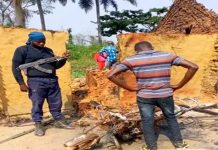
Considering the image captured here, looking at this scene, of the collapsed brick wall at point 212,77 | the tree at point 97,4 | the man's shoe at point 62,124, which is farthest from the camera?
the tree at point 97,4

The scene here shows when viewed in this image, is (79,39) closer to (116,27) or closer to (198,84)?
(116,27)

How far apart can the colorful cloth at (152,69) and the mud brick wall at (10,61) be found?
3521 mm

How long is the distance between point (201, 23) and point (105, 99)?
450 cm

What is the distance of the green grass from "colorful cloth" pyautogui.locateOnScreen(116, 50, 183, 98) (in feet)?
48.0

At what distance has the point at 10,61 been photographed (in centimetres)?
915

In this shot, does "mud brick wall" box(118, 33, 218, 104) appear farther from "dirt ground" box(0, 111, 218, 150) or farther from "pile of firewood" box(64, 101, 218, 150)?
"pile of firewood" box(64, 101, 218, 150)

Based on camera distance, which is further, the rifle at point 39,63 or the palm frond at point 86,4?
the palm frond at point 86,4

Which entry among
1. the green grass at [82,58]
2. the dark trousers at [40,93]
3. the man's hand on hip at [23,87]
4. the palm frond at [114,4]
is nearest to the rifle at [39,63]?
the dark trousers at [40,93]

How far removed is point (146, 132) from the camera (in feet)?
20.6

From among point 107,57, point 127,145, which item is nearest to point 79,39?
point 107,57

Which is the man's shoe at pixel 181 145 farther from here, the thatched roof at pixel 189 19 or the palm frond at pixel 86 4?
the palm frond at pixel 86 4

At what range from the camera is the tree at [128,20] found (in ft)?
117

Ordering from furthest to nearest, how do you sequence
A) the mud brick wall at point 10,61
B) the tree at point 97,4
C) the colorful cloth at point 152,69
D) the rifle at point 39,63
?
the tree at point 97,4 → the mud brick wall at point 10,61 → the rifle at point 39,63 → the colorful cloth at point 152,69

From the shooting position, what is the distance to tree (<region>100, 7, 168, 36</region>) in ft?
117
